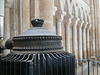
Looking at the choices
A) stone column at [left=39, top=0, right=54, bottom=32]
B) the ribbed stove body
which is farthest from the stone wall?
the ribbed stove body

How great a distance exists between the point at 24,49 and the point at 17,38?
79 millimetres

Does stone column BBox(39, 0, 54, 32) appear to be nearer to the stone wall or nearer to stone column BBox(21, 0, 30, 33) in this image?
the stone wall

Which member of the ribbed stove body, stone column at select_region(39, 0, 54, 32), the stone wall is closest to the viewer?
the ribbed stove body

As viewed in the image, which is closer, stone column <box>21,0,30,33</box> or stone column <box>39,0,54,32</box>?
stone column <box>39,0,54,32</box>

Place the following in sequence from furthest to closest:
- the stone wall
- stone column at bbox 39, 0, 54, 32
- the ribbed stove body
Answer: the stone wall → stone column at bbox 39, 0, 54, 32 → the ribbed stove body

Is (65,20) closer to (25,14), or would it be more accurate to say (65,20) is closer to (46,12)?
(25,14)

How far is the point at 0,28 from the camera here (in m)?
1.75

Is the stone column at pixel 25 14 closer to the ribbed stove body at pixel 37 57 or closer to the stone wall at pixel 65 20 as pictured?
the stone wall at pixel 65 20

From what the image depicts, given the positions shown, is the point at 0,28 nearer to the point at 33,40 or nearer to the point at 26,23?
the point at 33,40

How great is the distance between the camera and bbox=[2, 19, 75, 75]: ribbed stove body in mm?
780

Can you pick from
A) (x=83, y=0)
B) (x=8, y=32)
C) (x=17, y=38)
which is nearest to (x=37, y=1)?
(x=8, y=32)

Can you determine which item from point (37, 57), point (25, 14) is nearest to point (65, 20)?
point (25, 14)

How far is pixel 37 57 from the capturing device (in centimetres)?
81

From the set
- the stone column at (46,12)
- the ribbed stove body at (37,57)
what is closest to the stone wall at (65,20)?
the stone column at (46,12)
